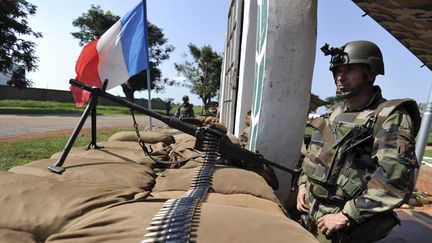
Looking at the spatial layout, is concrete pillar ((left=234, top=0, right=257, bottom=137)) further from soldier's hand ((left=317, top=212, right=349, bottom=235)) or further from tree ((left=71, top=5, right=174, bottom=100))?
tree ((left=71, top=5, right=174, bottom=100))

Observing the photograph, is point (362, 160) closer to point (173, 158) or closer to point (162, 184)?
point (162, 184)

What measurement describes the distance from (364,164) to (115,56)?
332 centimetres

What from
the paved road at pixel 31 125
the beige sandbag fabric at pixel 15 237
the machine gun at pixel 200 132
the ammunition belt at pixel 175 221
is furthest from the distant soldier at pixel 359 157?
the paved road at pixel 31 125

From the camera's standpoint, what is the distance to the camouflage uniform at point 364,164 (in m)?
1.87

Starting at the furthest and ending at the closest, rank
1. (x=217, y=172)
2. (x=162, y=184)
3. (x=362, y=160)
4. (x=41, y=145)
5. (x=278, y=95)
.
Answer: (x=41, y=145) → (x=278, y=95) → (x=217, y=172) → (x=162, y=184) → (x=362, y=160)

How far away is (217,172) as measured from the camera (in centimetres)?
258

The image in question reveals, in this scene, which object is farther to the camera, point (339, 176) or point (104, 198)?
point (339, 176)

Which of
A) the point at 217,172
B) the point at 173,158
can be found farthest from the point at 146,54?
the point at 217,172

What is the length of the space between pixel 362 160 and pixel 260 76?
178cm

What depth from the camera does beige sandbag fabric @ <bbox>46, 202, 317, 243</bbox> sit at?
140 cm

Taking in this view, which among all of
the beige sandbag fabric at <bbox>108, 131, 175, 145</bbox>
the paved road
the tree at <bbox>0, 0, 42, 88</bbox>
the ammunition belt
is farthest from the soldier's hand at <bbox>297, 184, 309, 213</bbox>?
the tree at <bbox>0, 0, 42, 88</bbox>

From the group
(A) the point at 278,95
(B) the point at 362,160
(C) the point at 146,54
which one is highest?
(C) the point at 146,54

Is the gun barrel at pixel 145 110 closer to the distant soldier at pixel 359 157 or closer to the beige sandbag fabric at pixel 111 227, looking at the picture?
the distant soldier at pixel 359 157

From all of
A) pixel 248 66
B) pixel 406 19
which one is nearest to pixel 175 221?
pixel 406 19
